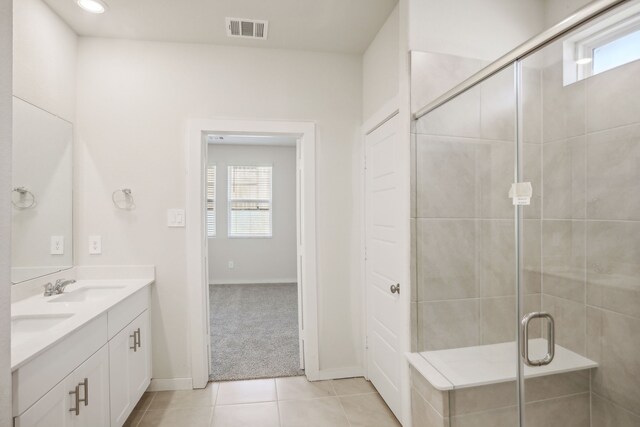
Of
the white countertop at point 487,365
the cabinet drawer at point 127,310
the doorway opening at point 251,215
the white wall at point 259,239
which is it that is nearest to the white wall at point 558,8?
the white countertop at point 487,365

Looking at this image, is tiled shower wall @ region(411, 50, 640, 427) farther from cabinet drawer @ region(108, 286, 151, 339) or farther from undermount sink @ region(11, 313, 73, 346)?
undermount sink @ region(11, 313, 73, 346)

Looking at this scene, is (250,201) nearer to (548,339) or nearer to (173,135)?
(173,135)

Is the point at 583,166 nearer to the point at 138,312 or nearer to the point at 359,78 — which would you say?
the point at 359,78

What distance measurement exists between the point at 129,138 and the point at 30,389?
1753 mm

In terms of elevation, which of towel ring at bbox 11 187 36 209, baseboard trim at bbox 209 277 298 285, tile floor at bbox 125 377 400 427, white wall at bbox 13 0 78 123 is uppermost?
white wall at bbox 13 0 78 123

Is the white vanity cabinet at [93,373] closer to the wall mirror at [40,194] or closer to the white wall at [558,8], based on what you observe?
the wall mirror at [40,194]

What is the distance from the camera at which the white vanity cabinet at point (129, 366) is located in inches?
69.8

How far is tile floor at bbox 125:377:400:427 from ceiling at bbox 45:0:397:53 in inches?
105

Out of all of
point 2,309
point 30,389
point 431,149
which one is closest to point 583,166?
point 431,149

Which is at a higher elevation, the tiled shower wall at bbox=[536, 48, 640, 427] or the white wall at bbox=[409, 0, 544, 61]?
the white wall at bbox=[409, 0, 544, 61]

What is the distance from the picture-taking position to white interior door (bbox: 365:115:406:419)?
201cm

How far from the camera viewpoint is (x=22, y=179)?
180cm

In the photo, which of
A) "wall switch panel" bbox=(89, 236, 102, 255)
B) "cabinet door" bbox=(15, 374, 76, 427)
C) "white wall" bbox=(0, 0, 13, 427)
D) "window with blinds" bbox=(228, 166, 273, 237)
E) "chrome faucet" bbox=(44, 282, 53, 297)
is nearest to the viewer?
"white wall" bbox=(0, 0, 13, 427)

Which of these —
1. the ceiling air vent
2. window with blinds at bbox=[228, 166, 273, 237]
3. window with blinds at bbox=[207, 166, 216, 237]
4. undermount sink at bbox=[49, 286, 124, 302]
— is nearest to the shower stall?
the ceiling air vent
